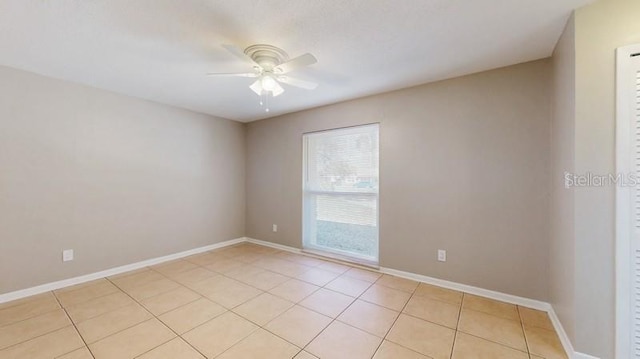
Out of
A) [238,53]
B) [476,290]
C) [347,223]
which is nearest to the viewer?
[238,53]

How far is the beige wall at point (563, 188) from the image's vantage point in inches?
64.4

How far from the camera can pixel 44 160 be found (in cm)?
259

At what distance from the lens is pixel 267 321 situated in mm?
2049

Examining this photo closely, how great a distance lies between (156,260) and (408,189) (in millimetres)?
3583

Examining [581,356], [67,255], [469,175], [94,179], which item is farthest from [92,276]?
[581,356]

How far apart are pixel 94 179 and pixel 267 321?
272cm

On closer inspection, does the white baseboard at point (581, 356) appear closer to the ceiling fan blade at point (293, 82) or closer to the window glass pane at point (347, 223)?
the window glass pane at point (347, 223)

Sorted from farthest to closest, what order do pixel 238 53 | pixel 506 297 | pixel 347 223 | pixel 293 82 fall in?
pixel 347 223, pixel 506 297, pixel 293 82, pixel 238 53

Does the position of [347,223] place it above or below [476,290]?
above

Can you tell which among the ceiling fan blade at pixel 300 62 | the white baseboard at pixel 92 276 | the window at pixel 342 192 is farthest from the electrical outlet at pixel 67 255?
the ceiling fan blade at pixel 300 62

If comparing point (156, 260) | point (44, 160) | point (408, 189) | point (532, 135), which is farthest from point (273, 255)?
point (532, 135)

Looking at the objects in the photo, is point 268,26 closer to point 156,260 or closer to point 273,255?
point 273,255

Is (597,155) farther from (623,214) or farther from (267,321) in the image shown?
(267,321)

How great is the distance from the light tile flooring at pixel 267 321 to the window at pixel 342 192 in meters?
0.67
